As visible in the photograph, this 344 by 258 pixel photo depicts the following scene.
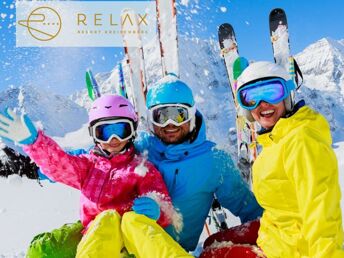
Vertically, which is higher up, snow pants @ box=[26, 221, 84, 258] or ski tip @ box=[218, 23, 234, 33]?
ski tip @ box=[218, 23, 234, 33]

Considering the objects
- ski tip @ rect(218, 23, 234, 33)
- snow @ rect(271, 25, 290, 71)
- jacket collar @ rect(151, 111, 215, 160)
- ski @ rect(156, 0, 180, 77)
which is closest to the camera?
jacket collar @ rect(151, 111, 215, 160)

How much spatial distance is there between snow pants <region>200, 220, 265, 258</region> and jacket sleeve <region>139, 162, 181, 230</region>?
0.35 meters

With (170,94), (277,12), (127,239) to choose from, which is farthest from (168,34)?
(127,239)

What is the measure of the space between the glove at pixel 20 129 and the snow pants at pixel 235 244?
153cm

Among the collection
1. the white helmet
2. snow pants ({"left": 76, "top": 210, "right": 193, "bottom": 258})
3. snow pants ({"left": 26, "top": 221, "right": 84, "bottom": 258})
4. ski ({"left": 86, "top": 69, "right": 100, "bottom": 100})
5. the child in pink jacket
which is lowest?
snow pants ({"left": 26, "top": 221, "right": 84, "bottom": 258})

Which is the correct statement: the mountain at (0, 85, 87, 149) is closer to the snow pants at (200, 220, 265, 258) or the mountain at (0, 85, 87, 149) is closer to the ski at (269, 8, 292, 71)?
the ski at (269, 8, 292, 71)

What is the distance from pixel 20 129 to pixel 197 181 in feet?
4.80

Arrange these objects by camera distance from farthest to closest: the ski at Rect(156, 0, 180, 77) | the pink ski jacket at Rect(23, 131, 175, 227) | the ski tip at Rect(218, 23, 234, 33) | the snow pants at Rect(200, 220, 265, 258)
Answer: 1. the ski tip at Rect(218, 23, 234, 33)
2. the ski at Rect(156, 0, 180, 77)
3. the pink ski jacket at Rect(23, 131, 175, 227)
4. the snow pants at Rect(200, 220, 265, 258)

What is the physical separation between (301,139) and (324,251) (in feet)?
1.82

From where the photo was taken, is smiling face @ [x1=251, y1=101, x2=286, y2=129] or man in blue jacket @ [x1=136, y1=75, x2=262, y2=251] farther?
man in blue jacket @ [x1=136, y1=75, x2=262, y2=251]

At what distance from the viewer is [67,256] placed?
11.2 ft

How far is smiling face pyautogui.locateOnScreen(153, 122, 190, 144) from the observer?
12.2ft

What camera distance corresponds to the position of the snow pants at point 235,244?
283 centimetres

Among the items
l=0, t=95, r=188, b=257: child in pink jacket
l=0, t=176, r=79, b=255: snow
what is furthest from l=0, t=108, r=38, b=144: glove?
l=0, t=176, r=79, b=255: snow
